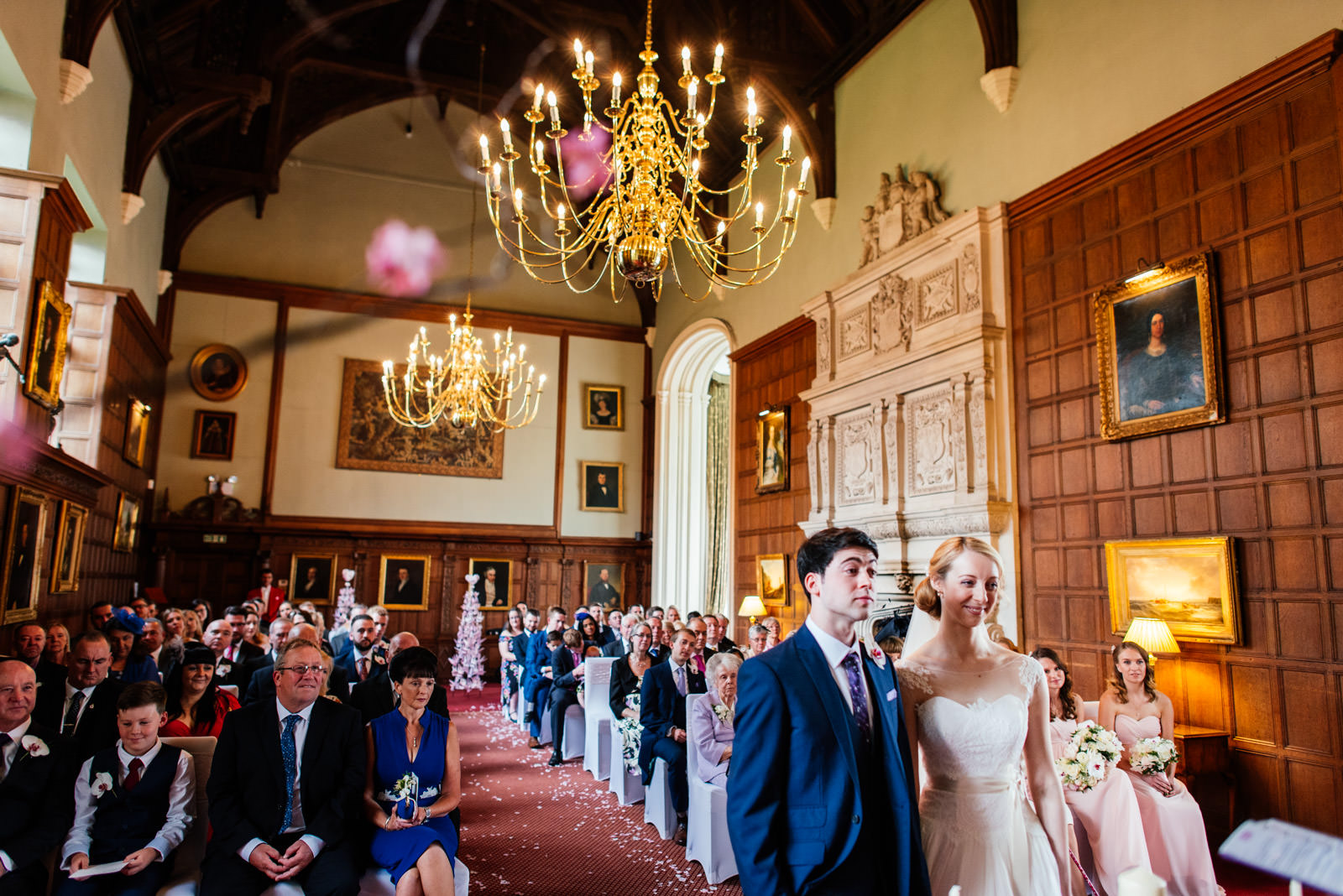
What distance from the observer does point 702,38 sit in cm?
1152

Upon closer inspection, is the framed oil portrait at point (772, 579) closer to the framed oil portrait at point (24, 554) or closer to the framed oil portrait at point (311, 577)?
the framed oil portrait at point (311, 577)

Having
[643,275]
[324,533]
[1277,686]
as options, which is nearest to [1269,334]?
[1277,686]

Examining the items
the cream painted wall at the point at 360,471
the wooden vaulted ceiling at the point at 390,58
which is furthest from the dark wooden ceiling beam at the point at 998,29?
the cream painted wall at the point at 360,471

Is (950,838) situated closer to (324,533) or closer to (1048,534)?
(1048,534)

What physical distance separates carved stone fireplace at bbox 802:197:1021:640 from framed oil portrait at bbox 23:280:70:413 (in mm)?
7441

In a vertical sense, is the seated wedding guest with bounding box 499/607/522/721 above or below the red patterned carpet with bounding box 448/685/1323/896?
above

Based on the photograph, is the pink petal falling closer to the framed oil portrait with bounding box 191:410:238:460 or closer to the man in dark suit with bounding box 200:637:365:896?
the framed oil portrait with bounding box 191:410:238:460

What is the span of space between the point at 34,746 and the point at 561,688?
5.47 m

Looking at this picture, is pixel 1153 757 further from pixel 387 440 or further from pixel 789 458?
pixel 387 440

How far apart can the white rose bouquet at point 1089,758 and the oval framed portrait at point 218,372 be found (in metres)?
13.7

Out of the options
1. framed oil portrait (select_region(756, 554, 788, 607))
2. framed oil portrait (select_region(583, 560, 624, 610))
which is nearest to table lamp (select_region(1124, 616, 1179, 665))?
framed oil portrait (select_region(756, 554, 788, 607))

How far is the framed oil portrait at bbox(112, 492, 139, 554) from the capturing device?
1052 cm

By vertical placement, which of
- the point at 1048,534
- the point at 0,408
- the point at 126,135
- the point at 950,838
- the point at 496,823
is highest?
the point at 126,135

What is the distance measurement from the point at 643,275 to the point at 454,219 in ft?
37.0
